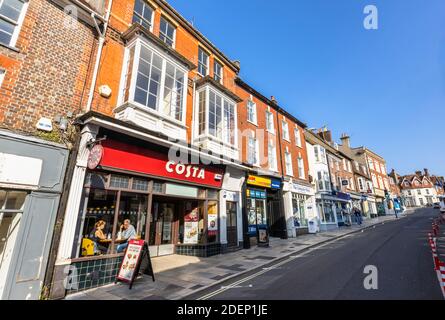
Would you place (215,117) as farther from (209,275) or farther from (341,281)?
(341,281)

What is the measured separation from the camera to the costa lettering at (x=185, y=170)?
29.5 ft

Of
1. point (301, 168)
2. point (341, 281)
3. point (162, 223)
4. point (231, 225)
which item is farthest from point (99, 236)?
point (301, 168)

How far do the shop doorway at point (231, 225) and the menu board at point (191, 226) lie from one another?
6.24 ft

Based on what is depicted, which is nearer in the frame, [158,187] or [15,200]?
[15,200]

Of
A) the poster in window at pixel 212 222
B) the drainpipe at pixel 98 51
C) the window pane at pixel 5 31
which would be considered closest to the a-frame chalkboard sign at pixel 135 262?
the poster in window at pixel 212 222

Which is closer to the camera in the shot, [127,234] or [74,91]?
[74,91]

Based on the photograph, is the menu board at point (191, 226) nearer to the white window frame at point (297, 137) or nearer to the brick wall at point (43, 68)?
the brick wall at point (43, 68)

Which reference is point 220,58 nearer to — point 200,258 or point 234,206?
point 234,206

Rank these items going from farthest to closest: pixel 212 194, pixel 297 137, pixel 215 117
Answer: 1. pixel 297 137
2. pixel 215 117
3. pixel 212 194

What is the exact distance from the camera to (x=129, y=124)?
284 inches

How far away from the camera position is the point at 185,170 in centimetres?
968

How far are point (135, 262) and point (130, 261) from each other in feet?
0.92
